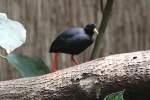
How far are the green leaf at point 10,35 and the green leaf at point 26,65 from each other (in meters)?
0.52

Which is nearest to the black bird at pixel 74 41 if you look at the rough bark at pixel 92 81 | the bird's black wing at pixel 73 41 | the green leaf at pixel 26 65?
the bird's black wing at pixel 73 41

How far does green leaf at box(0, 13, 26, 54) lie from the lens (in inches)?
67.1

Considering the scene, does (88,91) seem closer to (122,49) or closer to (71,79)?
(71,79)

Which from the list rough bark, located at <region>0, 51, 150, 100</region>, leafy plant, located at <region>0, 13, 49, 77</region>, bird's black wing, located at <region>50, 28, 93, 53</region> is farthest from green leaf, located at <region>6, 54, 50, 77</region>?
rough bark, located at <region>0, 51, 150, 100</region>

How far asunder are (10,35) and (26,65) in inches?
31.1

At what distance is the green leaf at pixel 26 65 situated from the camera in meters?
2.52

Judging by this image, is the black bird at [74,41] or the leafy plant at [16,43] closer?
the leafy plant at [16,43]

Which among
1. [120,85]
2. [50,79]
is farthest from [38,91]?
[120,85]

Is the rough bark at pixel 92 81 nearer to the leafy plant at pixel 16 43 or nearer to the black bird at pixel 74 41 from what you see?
the leafy plant at pixel 16 43

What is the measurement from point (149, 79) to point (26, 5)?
6.26 feet

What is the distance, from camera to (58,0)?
3.66 metres

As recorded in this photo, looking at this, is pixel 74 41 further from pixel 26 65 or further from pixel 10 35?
pixel 10 35

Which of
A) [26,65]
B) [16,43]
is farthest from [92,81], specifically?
[26,65]

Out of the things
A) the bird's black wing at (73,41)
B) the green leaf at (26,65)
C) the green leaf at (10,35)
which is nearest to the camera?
the green leaf at (10,35)
